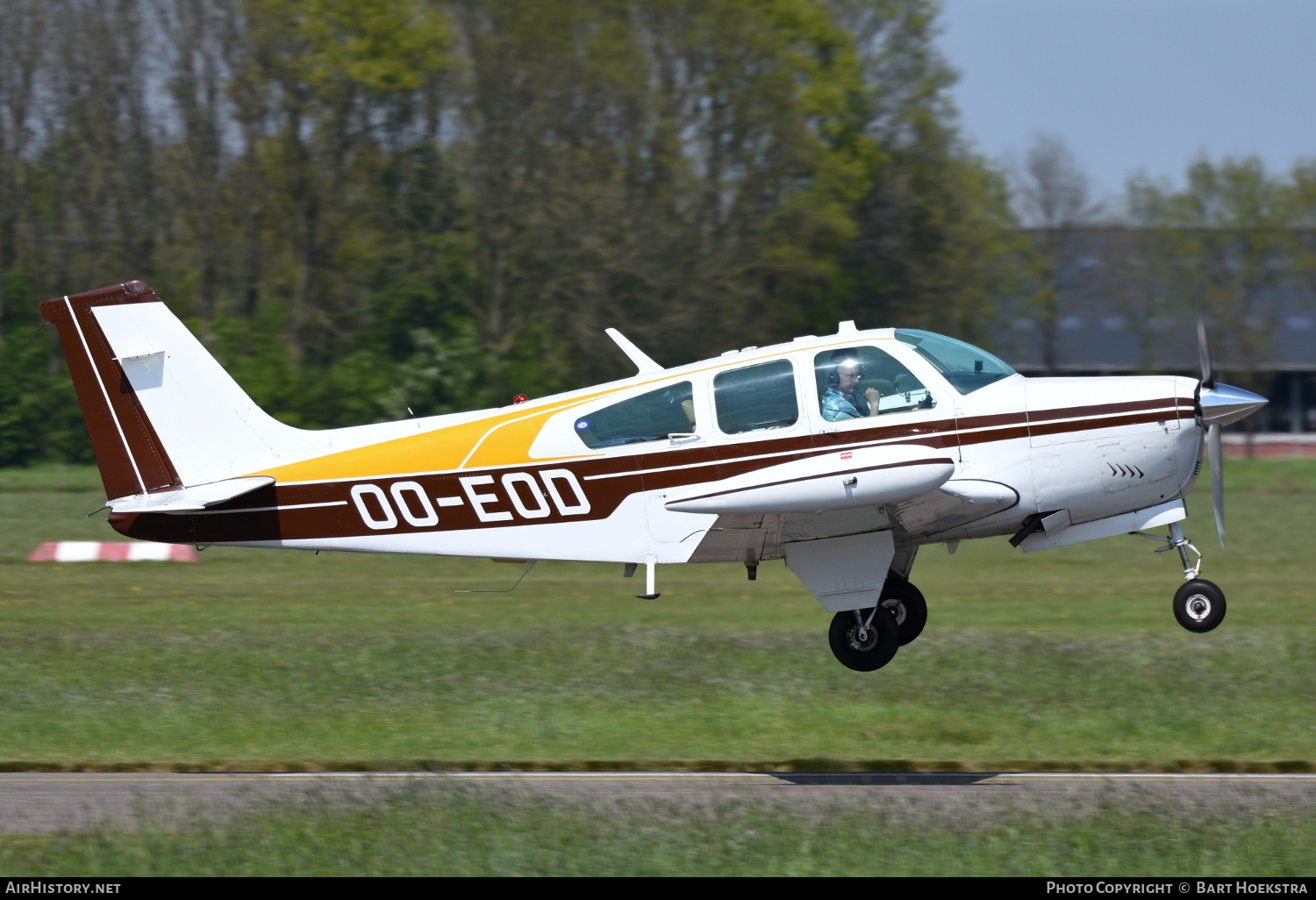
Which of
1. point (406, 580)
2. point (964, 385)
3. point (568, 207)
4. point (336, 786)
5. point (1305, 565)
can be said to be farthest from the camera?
point (568, 207)

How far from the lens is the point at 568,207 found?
1486 inches

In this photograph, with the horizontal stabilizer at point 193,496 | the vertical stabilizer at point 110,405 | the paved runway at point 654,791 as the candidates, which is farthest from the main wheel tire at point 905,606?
the vertical stabilizer at point 110,405

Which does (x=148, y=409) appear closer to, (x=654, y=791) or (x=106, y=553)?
(x=654, y=791)

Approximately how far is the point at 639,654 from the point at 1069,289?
41426 millimetres

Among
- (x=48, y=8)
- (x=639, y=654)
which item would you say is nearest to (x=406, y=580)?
(x=639, y=654)

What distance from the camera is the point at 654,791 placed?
11.7 metres

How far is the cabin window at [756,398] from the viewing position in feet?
34.1

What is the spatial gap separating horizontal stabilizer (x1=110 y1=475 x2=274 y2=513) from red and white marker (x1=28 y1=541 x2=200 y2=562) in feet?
45.3

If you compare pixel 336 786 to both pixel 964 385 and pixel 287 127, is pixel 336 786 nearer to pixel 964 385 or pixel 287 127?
pixel 964 385

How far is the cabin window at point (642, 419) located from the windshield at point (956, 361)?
1.69 meters

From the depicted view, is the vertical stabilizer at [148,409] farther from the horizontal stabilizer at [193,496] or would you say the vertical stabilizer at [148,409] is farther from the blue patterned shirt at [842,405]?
the blue patterned shirt at [842,405]

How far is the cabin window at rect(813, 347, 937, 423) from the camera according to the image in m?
10.4

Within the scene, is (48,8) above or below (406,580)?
above

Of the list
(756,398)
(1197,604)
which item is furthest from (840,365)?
(1197,604)
